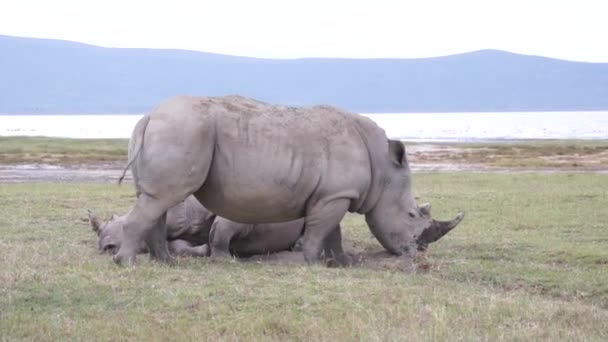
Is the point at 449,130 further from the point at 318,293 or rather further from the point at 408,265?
the point at 318,293

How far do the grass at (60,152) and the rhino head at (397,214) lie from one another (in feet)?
87.1

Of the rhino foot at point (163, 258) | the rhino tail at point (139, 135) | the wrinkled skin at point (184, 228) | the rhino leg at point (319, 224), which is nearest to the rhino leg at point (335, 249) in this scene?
the rhino leg at point (319, 224)

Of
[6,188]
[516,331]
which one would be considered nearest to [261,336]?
[516,331]

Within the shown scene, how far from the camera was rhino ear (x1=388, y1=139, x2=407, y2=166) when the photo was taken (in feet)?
40.0

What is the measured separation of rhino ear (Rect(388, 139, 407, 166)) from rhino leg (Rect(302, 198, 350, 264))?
89cm

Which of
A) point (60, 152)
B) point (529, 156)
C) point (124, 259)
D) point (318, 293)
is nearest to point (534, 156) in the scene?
point (529, 156)

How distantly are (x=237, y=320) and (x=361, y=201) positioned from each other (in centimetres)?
397

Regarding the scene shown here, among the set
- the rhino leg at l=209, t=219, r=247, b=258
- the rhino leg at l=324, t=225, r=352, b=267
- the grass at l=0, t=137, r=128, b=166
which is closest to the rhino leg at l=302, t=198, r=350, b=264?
the rhino leg at l=324, t=225, r=352, b=267

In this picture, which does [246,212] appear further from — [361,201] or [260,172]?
[361,201]

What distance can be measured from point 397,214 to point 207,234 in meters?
2.34

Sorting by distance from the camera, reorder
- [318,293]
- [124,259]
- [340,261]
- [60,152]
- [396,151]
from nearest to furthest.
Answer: [318,293] → [124,259] → [340,261] → [396,151] → [60,152]

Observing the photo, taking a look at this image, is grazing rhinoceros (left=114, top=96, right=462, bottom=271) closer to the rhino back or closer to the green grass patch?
the rhino back

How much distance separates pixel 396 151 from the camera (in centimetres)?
1223

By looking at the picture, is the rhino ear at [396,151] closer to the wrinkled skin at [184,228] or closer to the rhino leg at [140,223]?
the wrinkled skin at [184,228]
